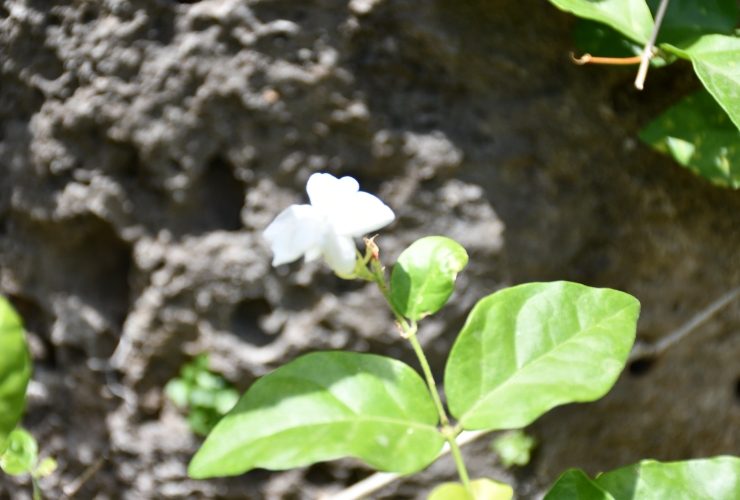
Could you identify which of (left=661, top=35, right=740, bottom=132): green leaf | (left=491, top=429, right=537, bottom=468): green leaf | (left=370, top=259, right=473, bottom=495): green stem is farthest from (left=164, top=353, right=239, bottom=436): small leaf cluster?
(left=661, top=35, right=740, bottom=132): green leaf

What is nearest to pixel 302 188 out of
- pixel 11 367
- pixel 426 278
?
pixel 426 278

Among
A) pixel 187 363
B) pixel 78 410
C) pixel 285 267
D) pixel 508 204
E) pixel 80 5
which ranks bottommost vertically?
pixel 78 410

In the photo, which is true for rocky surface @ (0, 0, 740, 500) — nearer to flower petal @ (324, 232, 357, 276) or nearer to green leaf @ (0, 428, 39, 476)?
green leaf @ (0, 428, 39, 476)

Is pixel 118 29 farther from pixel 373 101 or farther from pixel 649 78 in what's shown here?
pixel 649 78

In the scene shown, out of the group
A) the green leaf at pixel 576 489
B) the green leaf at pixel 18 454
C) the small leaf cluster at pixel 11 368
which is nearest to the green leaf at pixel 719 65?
the green leaf at pixel 576 489

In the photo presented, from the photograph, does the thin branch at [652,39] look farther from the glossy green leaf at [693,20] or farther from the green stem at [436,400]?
the green stem at [436,400]

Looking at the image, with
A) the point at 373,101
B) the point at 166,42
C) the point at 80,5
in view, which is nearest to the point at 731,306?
the point at 373,101
